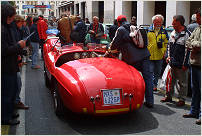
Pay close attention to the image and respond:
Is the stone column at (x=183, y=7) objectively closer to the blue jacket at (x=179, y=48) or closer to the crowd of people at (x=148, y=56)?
the crowd of people at (x=148, y=56)

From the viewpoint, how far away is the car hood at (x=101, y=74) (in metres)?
4.52

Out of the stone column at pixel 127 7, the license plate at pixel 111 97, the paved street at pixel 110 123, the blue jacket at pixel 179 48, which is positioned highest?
the stone column at pixel 127 7

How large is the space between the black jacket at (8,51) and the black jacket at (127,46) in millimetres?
2026

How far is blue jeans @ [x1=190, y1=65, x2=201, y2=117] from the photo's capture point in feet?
15.9

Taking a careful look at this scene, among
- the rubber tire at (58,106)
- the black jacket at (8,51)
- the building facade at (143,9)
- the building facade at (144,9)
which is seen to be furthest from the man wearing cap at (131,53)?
the building facade at (144,9)

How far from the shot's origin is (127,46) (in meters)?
5.68

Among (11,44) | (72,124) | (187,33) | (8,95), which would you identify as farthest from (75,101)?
(187,33)

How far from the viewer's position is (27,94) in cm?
679

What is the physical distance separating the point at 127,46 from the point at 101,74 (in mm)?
1184

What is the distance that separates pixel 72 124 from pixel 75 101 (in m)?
0.51

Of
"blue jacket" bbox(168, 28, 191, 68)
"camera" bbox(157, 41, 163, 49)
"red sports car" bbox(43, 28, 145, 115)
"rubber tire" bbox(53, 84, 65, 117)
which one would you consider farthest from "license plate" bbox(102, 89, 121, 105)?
"camera" bbox(157, 41, 163, 49)

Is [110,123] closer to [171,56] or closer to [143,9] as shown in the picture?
[171,56]

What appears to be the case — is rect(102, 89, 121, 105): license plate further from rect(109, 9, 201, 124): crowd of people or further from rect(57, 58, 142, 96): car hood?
rect(109, 9, 201, 124): crowd of people

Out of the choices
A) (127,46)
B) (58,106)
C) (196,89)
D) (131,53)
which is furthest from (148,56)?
(58,106)
